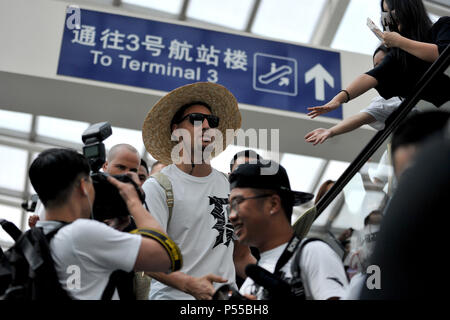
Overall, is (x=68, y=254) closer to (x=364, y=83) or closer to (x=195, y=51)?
(x=364, y=83)

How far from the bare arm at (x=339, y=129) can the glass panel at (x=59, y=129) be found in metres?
6.88

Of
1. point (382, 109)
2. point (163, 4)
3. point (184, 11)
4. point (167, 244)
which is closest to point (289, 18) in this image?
point (184, 11)

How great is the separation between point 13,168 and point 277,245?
32.5 feet

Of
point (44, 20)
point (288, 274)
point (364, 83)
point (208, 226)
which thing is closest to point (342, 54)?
point (44, 20)

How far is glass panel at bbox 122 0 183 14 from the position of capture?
7152mm

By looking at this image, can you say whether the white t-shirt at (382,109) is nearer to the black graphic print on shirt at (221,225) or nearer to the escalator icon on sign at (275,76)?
the black graphic print on shirt at (221,225)

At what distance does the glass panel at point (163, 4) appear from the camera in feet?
23.5

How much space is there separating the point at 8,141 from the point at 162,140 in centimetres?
774

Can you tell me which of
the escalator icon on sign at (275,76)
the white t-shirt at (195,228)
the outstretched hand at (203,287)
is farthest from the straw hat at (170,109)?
the escalator icon on sign at (275,76)

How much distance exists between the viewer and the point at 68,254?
1.53m

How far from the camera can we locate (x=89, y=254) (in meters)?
1.54

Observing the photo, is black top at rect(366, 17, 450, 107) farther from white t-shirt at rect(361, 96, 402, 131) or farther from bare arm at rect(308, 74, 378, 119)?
white t-shirt at rect(361, 96, 402, 131)

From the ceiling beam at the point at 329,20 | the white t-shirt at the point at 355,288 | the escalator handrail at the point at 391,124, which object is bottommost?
the white t-shirt at the point at 355,288

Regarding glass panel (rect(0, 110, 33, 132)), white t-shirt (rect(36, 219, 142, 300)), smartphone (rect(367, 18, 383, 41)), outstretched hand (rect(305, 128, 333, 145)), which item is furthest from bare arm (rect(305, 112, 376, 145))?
glass panel (rect(0, 110, 33, 132))
